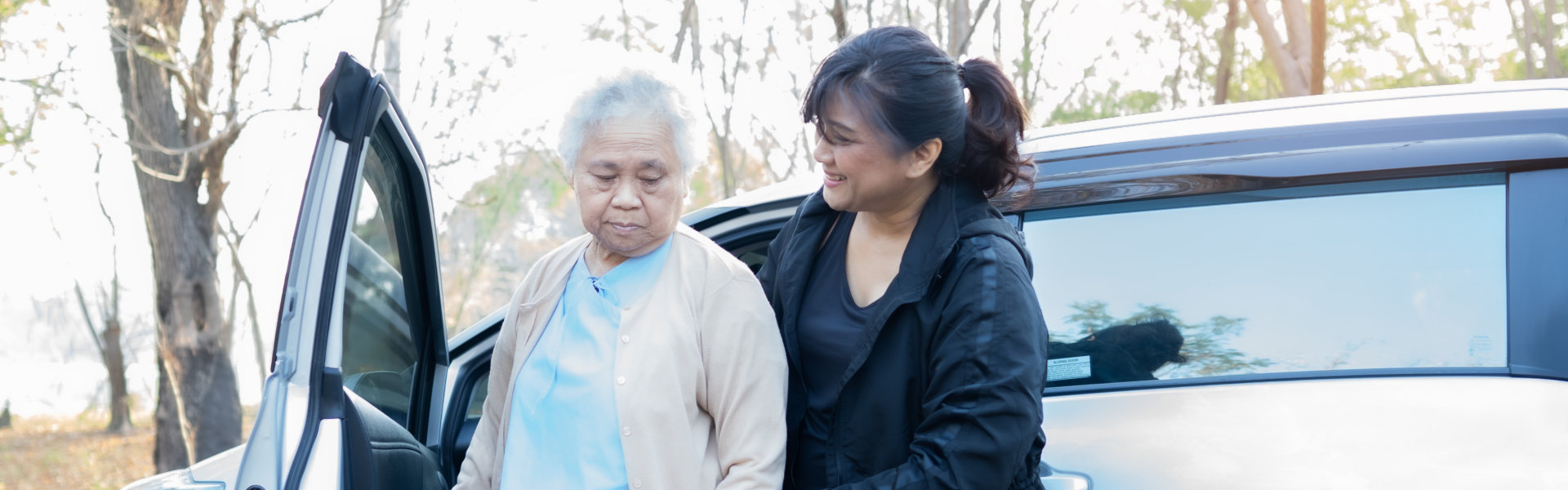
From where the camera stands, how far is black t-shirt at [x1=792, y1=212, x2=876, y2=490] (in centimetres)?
181

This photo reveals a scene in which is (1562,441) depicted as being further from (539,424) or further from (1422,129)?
(539,424)

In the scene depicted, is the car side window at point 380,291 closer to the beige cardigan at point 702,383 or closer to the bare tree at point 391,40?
the beige cardigan at point 702,383

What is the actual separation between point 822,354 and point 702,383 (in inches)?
8.6

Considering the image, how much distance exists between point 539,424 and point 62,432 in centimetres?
1992

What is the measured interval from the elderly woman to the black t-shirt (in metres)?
0.08

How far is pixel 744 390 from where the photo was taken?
1736 mm

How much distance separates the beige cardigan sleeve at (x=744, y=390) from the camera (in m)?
1.73

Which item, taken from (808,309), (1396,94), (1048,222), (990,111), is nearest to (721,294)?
(808,309)

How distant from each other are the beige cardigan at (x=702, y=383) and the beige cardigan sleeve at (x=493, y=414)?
0.33 metres

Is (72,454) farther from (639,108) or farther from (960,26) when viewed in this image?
(639,108)

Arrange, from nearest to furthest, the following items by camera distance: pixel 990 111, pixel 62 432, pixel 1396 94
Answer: pixel 990 111, pixel 1396 94, pixel 62 432

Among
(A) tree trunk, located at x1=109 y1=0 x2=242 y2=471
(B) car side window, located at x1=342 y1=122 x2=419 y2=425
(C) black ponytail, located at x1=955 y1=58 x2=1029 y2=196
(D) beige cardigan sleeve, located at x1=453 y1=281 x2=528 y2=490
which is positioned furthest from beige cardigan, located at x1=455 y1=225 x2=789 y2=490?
(A) tree trunk, located at x1=109 y1=0 x2=242 y2=471

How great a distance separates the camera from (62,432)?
58.1ft

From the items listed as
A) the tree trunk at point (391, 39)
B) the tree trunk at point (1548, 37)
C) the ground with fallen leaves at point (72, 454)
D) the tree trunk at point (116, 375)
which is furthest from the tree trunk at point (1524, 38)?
the tree trunk at point (116, 375)
